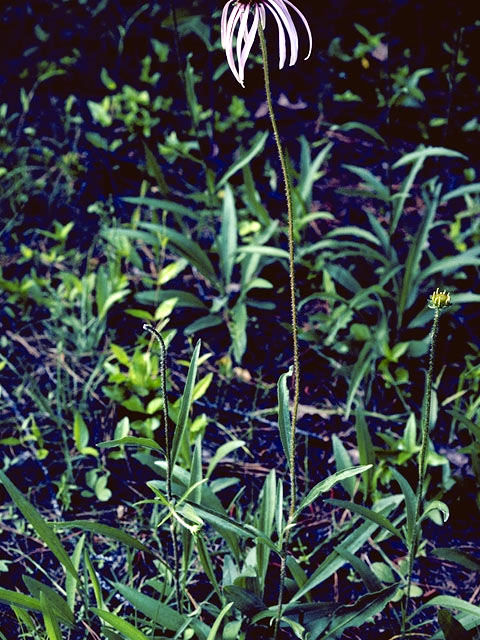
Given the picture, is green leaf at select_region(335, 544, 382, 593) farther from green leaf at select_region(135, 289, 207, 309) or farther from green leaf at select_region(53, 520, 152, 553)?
green leaf at select_region(135, 289, 207, 309)

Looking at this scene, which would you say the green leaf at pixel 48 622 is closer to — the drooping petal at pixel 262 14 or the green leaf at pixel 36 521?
the green leaf at pixel 36 521

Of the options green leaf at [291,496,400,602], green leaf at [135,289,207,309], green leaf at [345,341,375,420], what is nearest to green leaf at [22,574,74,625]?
green leaf at [291,496,400,602]

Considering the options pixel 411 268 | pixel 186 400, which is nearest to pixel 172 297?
pixel 411 268

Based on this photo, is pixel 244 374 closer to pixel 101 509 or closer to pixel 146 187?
pixel 101 509

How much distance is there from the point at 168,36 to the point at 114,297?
1.57 m

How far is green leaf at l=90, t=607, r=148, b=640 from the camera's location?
108cm

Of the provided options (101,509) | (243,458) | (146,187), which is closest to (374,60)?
(146,187)

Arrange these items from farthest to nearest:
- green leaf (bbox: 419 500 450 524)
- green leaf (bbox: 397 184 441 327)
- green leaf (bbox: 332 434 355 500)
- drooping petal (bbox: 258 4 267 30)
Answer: green leaf (bbox: 397 184 441 327) → green leaf (bbox: 332 434 355 500) → green leaf (bbox: 419 500 450 524) → drooping petal (bbox: 258 4 267 30)

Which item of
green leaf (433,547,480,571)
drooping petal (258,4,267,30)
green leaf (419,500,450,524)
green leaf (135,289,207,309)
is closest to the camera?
drooping petal (258,4,267,30)

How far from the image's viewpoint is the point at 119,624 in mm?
1083

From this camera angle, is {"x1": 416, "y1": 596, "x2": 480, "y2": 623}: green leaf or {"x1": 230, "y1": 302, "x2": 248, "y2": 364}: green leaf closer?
{"x1": 416, "y1": 596, "x2": 480, "y2": 623}: green leaf

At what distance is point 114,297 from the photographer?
6.63ft

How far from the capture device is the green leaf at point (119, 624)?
1076 millimetres

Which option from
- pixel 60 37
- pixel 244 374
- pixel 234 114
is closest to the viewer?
pixel 244 374
